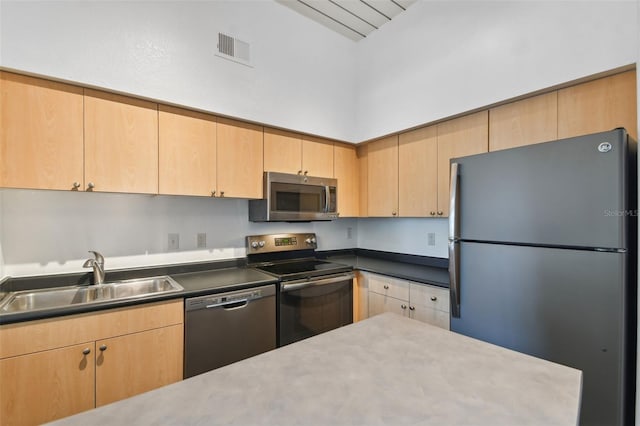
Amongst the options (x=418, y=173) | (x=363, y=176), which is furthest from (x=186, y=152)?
(x=418, y=173)

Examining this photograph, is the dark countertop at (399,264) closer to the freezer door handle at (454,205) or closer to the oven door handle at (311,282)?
the oven door handle at (311,282)

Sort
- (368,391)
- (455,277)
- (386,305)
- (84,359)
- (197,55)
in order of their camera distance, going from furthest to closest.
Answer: (386,305)
(197,55)
(455,277)
(84,359)
(368,391)

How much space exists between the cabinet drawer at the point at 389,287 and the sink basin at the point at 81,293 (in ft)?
5.25

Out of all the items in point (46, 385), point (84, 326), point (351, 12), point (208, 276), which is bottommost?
point (46, 385)

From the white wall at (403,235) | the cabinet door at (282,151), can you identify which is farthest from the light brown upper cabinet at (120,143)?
the white wall at (403,235)

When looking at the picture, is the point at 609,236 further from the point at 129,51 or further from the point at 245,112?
the point at 129,51

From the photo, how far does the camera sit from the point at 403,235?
10.2ft

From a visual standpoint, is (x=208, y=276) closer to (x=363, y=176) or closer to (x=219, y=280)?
(x=219, y=280)

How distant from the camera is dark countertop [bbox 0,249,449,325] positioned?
62.1 inches

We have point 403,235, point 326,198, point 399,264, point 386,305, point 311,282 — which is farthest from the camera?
point 403,235

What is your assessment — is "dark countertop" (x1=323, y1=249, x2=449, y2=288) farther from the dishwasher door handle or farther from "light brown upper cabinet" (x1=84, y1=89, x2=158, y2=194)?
"light brown upper cabinet" (x1=84, y1=89, x2=158, y2=194)

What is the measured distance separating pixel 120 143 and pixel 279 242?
153cm

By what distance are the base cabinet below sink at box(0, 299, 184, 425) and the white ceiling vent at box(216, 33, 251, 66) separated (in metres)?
1.80

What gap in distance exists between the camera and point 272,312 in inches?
87.7
